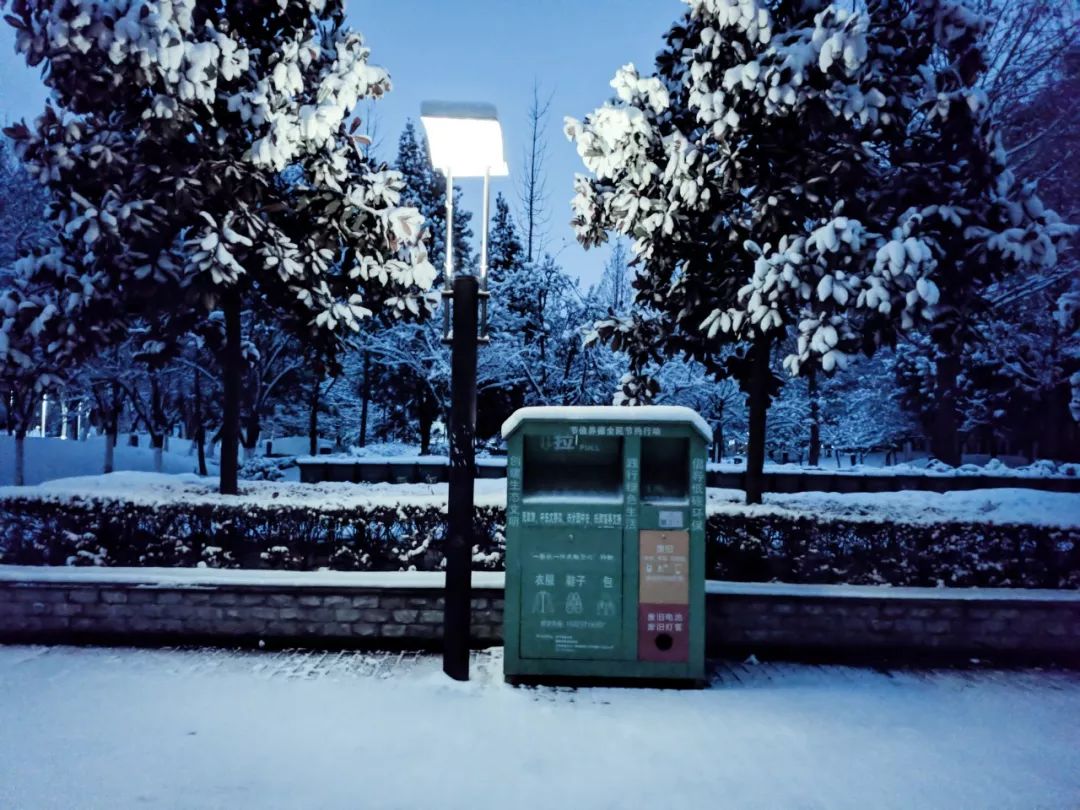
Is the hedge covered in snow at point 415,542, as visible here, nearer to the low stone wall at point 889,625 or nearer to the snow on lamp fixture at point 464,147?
the low stone wall at point 889,625

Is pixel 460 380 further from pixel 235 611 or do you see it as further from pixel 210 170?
pixel 210 170

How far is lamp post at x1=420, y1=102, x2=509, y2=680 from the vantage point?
17.0 feet

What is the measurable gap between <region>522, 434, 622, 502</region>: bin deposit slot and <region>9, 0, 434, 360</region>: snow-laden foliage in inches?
171

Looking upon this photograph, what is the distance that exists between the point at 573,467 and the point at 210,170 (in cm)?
531

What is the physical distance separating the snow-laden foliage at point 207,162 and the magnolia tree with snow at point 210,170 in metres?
0.02

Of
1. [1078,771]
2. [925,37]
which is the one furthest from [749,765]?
[925,37]

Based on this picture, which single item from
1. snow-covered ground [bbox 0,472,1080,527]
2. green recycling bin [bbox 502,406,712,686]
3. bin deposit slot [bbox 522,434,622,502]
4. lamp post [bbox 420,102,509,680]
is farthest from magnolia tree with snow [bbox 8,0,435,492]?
green recycling bin [bbox 502,406,712,686]

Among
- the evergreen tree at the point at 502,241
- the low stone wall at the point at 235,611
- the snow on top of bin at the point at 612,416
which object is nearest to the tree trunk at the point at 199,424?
the evergreen tree at the point at 502,241

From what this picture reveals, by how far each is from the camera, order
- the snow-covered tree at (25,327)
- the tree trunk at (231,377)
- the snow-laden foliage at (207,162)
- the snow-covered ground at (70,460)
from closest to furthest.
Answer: the snow-laden foliage at (207,162) → the snow-covered tree at (25,327) → the tree trunk at (231,377) → the snow-covered ground at (70,460)

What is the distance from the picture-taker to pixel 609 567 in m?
5.27

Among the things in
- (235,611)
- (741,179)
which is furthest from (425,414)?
(235,611)

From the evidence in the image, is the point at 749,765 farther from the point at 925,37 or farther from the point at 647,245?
the point at 925,37

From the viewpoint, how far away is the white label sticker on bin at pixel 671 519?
17.4 feet

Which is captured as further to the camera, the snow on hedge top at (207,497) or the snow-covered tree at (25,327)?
the snow-covered tree at (25,327)
